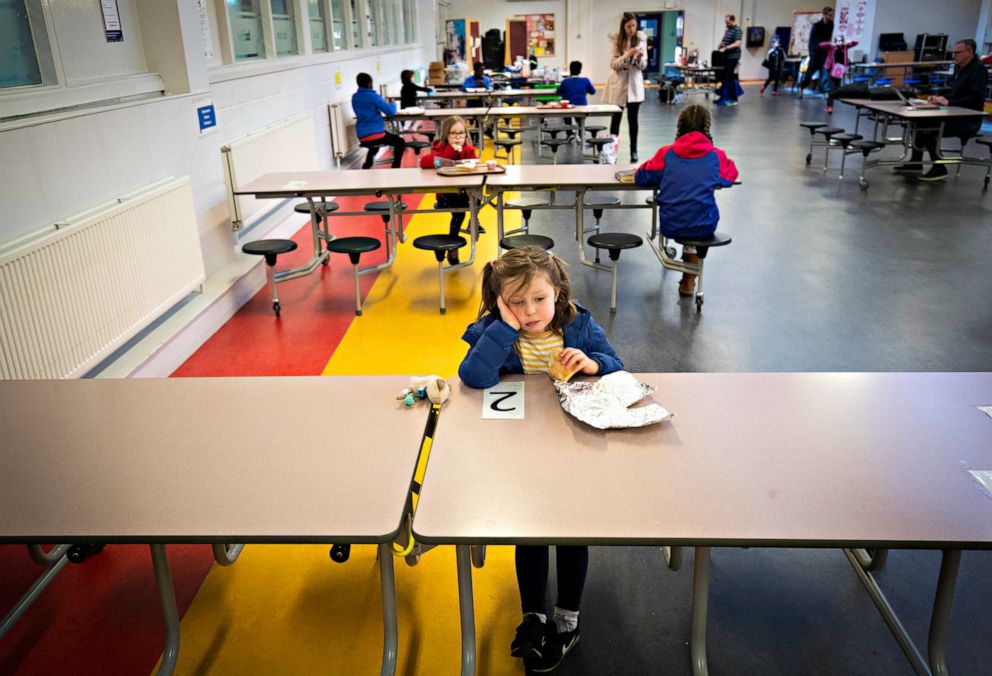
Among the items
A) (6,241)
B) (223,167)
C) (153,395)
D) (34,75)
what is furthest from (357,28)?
(153,395)

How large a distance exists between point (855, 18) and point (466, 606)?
61.5 ft

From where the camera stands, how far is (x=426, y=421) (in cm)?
183

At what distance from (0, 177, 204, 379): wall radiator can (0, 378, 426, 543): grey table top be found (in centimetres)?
105

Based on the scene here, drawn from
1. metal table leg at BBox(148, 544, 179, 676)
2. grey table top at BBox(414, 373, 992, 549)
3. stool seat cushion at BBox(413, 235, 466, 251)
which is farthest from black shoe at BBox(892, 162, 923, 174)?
metal table leg at BBox(148, 544, 179, 676)

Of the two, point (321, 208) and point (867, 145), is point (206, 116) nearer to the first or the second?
point (321, 208)

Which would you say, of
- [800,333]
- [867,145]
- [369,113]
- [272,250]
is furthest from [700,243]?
[369,113]

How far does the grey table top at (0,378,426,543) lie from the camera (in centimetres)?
144

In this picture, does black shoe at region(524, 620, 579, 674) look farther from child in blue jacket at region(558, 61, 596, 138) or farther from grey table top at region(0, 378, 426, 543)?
child in blue jacket at region(558, 61, 596, 138)

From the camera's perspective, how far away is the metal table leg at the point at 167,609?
184 cm

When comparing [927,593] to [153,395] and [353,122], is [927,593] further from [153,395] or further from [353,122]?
[353,122]

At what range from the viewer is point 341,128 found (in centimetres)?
927

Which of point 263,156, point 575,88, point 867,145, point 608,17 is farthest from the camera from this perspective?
point 608,17

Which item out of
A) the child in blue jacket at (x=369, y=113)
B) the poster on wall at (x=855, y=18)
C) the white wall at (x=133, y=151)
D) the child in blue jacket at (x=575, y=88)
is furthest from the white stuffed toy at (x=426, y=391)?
the poster on wall at (x=855, y=18)

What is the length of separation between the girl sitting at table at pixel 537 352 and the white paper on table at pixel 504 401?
0.12 ft
